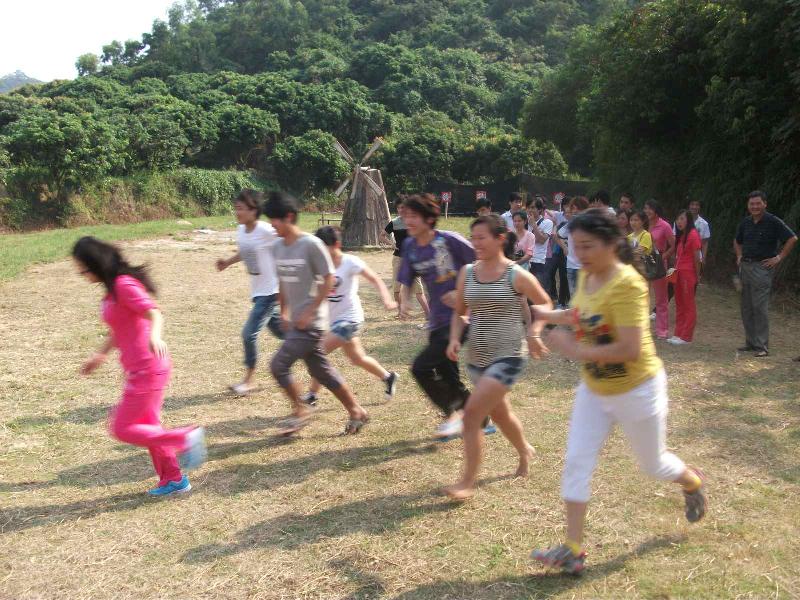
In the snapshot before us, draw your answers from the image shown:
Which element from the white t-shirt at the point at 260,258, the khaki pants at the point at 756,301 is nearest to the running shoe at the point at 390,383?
the white t-shirt at the point at 260,258

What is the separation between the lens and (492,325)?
166 inches

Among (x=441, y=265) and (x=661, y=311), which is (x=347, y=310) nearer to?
(x=441, y=265)

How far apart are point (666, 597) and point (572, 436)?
828mm

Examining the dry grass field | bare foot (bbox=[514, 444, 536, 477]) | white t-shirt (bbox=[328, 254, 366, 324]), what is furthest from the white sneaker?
white t-shirt (bbox=[328, 254, 366, 324])

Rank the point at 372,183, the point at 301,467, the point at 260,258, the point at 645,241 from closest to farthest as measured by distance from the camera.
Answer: the point at 301,467, the point at 260,258, the point at 645,241, the point at 372,183

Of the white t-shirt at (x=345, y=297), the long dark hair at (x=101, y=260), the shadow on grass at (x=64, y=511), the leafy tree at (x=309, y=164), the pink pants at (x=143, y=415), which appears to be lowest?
the shadow on grass at (x=64, y=511)

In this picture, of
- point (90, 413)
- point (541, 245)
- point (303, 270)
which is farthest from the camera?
point (541, 245)

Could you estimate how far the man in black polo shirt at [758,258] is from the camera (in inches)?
302

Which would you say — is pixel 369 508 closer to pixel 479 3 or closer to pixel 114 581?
pixel 114 581

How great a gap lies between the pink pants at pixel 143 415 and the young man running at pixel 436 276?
1645mm

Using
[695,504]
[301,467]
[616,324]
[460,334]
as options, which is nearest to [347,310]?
[301,467]

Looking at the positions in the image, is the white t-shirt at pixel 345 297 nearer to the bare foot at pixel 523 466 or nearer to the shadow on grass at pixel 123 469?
the shadow on grass at pixel 123 469

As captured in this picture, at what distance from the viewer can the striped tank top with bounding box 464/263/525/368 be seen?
418cm

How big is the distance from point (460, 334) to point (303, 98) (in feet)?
157
